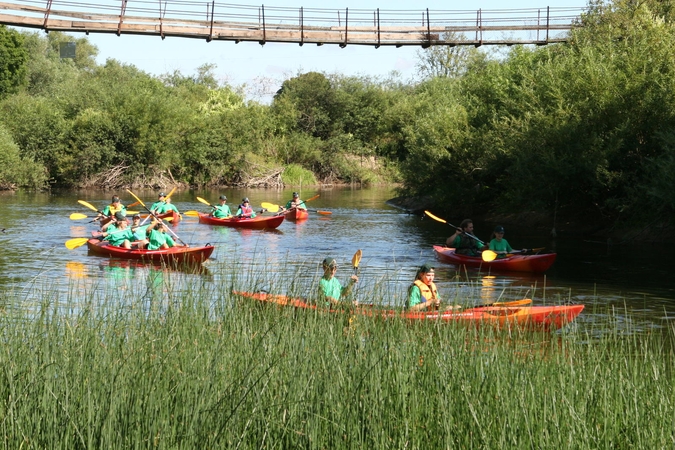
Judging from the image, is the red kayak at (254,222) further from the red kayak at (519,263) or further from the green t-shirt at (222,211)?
the red kayak at (519,263)

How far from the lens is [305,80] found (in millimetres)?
61031

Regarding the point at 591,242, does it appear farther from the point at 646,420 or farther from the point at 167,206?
the point at 646,420

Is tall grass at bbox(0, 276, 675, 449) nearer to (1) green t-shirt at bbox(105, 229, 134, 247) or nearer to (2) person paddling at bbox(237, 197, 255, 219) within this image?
(1) green t-shirt at bbox(105, 229, 134, 247)

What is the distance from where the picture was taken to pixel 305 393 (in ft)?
18.4

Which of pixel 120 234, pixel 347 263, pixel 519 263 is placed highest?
pixel 120 234

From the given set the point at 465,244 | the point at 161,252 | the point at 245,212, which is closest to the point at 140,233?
the point at 161,252

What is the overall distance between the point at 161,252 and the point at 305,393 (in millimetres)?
10737

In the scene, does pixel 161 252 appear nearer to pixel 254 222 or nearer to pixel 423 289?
pixel 423 289

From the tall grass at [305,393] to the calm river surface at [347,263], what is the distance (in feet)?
6.06

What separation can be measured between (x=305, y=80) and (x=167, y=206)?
120 ft

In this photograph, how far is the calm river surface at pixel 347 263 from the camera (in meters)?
12.6

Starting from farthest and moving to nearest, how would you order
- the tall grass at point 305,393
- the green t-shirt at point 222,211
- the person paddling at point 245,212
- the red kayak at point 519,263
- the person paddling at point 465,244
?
the green t-shirt at point 222,211, the person paddling at point 245,212, the person paddling at point 465,244, the red kayak at point 519,263, the tall grass at point 305,393

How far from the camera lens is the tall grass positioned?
16.7ft

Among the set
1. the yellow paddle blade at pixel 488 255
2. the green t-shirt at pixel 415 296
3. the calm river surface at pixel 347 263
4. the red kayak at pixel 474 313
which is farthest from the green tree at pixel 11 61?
the red kayak at pixel 474 313
